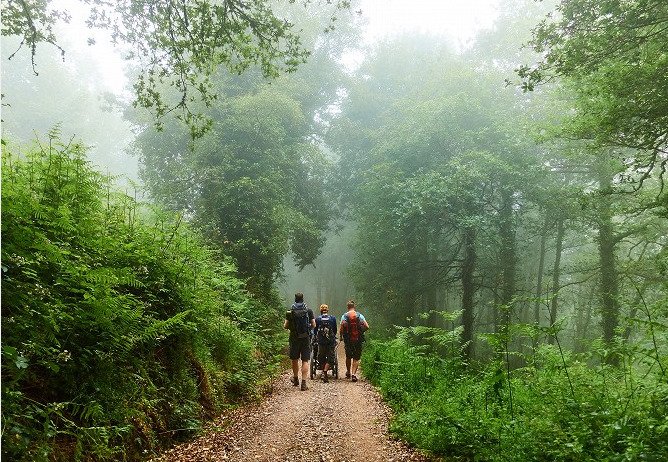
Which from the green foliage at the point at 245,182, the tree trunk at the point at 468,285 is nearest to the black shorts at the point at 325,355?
the green foliage at the point at 245,182

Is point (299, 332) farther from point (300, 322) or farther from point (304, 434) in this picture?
point (304, 434)

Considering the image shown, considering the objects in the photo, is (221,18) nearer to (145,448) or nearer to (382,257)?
(145,448)

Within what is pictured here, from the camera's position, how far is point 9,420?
323 centimetres

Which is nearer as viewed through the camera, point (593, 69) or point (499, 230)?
point (593, 69)

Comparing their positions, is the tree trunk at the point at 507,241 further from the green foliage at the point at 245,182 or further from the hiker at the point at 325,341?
the green foliage at the point at 245,182

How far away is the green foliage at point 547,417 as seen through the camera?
145 inches

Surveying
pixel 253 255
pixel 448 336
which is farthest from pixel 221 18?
pixel 253 255

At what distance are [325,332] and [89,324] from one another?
839 centimetres

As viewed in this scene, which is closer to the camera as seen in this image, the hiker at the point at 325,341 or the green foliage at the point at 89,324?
the green foliage at the point at 89,324

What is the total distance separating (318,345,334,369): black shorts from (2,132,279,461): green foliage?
15.6ft

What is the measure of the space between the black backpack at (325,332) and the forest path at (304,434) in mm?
2571

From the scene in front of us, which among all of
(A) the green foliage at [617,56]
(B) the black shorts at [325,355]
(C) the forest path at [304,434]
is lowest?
(C) the forest path at [304,434]

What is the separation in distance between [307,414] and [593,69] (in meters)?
8.72

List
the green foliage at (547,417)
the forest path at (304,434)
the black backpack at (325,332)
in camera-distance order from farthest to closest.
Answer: the black backpack at (325,332)
the forest path at (304,434)
the green foliage at (547,417)
